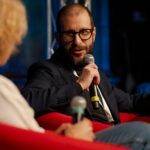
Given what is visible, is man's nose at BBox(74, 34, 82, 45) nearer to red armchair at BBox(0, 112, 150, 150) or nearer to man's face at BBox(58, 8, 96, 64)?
man's face at BBox(58, 8, 96, 64)

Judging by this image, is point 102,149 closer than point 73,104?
Yes

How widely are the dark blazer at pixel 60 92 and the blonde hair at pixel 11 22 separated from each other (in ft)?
2.13

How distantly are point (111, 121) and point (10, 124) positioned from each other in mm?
1085

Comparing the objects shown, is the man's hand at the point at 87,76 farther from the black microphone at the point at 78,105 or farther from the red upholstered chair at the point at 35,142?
the red upholstered chair at the point at 35,142

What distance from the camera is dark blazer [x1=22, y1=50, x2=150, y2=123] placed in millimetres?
2057

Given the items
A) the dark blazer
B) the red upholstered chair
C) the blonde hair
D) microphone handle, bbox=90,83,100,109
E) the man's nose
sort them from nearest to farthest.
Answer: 1. the red upholstered chair
2. the blonde hair
3. the dark blazer
4. microphone handle, bbox=90,83,100,109
5. the man's nose

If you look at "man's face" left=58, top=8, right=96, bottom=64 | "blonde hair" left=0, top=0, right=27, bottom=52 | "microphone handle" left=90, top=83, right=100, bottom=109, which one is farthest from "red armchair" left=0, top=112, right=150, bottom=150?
"man's face" left=58, top=8, right=96, bottom=64

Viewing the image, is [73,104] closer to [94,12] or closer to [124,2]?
[94,12]

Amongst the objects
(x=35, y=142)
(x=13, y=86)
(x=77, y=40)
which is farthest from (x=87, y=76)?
(x=35, y=142)

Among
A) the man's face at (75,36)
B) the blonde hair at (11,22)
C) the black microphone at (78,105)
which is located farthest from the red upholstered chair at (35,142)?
the man's face at (75,36)

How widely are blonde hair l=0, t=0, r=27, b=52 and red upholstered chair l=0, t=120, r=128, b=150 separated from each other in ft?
0.89

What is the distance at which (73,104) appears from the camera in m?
1.41

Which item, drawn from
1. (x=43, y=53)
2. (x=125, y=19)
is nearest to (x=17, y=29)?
(x=43, y=53)

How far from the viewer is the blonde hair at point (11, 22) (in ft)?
4.54
